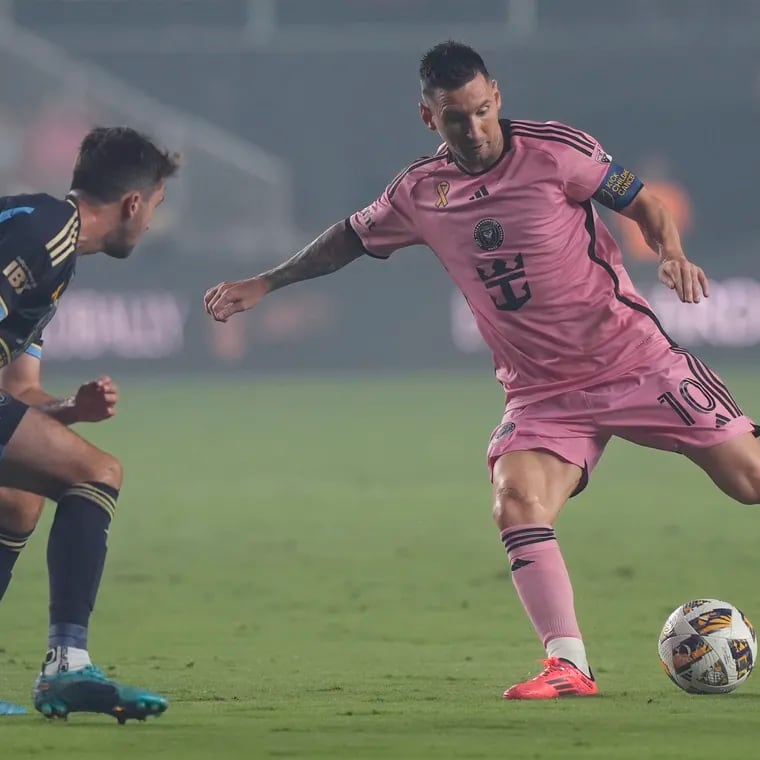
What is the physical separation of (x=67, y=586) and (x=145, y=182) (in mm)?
1209

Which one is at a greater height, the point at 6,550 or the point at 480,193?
the point at 480,193

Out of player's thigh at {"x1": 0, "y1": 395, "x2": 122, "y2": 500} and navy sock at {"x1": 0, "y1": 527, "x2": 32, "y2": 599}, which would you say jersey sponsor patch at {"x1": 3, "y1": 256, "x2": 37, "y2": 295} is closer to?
player's thigh at {"x1": 0, "y1": 395, "x2": 122, "y2": 500}

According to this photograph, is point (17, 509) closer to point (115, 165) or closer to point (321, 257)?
point (115, 165)

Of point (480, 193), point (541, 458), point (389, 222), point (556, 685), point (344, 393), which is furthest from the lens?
point (344, 393)

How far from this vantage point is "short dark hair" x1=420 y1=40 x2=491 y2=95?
19.6 ft

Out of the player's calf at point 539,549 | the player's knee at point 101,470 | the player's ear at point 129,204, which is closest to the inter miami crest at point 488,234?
the player's calf at point 539,549

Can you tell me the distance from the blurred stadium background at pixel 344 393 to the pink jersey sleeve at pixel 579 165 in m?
1.67

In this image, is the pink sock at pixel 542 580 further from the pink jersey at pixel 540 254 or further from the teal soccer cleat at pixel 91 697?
the teal soccer cleat at pixel 91 697

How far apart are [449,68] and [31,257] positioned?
169 centimetres

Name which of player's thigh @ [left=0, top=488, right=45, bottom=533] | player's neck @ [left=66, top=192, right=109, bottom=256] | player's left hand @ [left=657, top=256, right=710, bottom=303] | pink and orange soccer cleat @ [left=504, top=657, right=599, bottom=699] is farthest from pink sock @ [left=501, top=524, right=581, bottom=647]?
player's neck @ [left=66, top=192, right=109, bottom=256]

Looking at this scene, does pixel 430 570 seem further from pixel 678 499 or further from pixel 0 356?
pixel 0 356

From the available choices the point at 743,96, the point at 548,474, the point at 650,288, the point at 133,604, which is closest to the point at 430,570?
the point at 133,604

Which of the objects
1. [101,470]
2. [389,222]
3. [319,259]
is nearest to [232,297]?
[319,259]

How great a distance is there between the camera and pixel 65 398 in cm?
564
